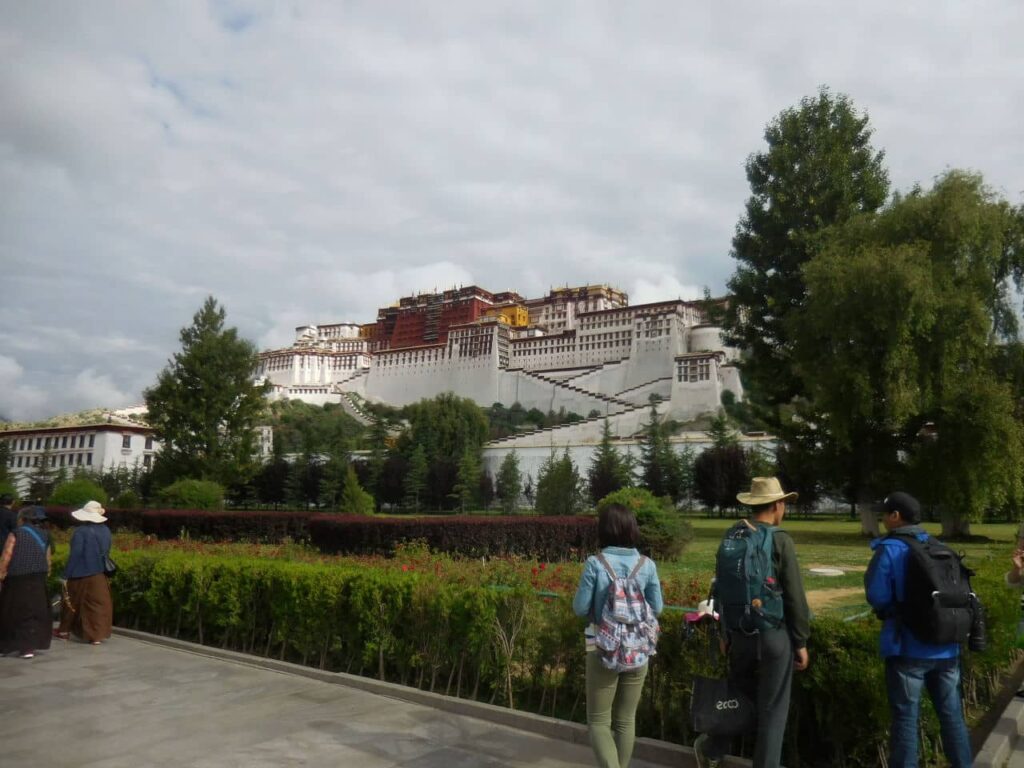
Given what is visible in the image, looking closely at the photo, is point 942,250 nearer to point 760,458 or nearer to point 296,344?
point 760,458

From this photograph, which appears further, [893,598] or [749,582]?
[893,598]

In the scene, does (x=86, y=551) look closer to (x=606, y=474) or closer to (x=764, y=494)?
(x=764, y=494)

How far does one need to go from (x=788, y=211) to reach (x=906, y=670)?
19.9 m

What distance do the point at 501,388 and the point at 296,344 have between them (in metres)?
40.7

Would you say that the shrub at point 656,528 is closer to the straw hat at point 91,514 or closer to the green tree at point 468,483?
the straw hat at point 91,514

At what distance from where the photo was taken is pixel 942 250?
17875mm

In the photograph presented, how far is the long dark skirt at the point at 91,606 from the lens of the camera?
23.7ft

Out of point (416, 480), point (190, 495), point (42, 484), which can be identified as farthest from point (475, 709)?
point (42, 484)

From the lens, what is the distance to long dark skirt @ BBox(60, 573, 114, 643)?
23.7 ft

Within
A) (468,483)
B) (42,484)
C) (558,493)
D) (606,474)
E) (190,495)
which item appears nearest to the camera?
(190,495)

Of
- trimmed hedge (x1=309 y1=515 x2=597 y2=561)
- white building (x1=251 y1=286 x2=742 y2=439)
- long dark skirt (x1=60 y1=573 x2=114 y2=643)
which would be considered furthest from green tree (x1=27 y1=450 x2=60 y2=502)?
long dark skirt (x1=60 y1=573 x2=114 y2=643)

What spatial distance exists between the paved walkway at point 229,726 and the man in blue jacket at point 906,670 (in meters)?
1.36

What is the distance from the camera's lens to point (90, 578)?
728 cm

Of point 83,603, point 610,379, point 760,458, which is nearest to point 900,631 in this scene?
point 83,603
